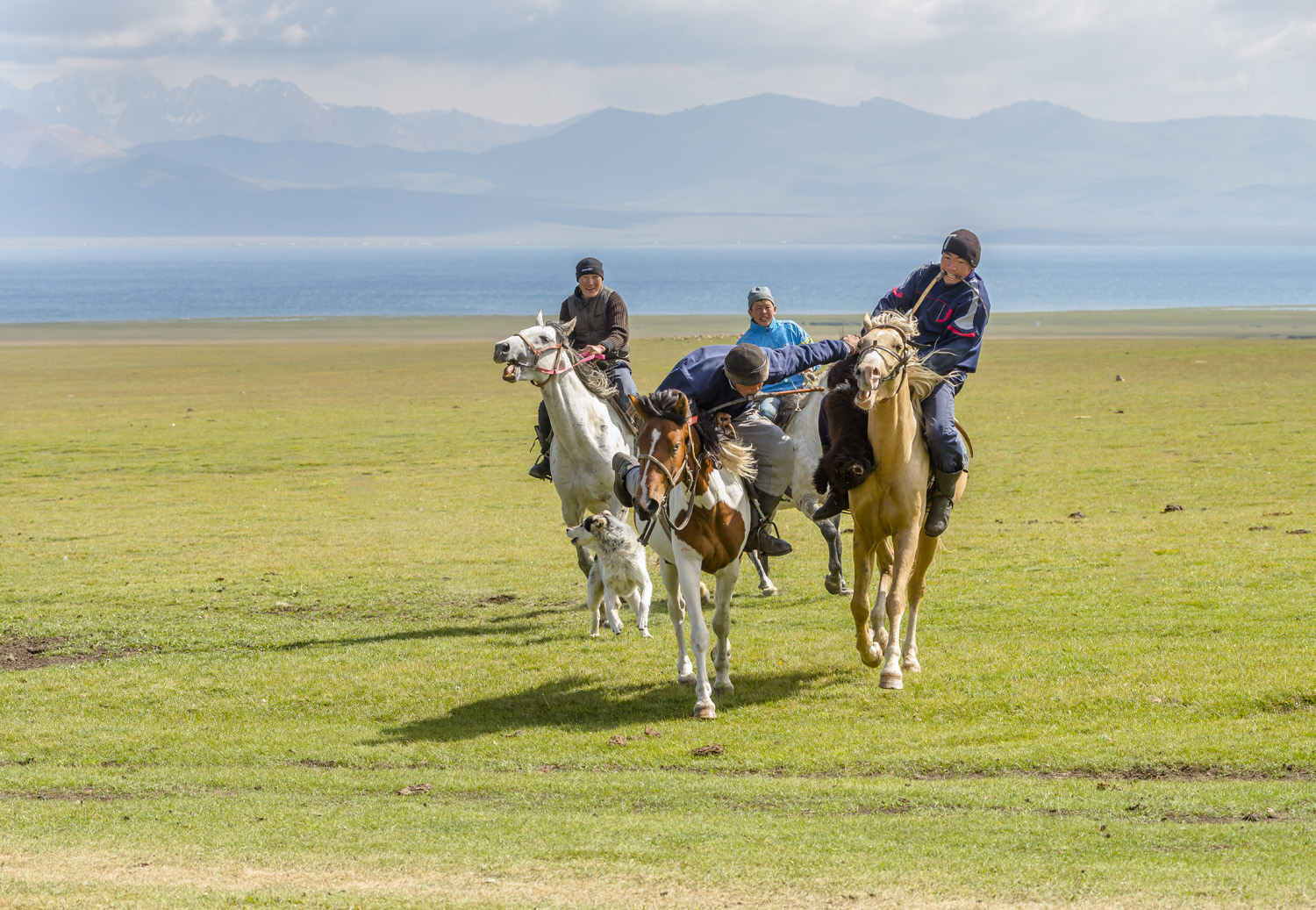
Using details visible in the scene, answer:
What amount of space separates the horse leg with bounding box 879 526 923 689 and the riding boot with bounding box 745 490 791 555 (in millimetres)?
854

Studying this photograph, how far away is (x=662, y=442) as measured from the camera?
867 centimetres

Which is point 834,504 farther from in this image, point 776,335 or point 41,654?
point 41,654

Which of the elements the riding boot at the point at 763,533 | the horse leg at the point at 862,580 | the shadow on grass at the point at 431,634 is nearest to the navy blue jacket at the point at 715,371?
the riding boot at the point at 763,533

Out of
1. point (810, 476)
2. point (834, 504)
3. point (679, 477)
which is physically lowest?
point (810, 476)

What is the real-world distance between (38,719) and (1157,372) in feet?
121

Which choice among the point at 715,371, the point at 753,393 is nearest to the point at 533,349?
the point at 715,371

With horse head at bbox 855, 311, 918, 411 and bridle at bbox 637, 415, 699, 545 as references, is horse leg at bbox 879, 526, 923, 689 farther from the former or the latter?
bridle at bbox 637, 415, 699, 545

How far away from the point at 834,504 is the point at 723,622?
136cm

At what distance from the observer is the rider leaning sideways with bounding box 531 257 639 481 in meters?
13.4

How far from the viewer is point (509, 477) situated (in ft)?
77.5

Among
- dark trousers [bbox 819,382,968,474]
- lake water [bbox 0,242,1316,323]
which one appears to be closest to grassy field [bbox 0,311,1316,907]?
dark trousers [bbox 819,382,968,474]

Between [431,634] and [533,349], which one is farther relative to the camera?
[431,634]

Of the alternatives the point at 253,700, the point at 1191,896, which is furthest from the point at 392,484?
the point at 1191,896

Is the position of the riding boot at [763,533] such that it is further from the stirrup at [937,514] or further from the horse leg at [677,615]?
the stirrup at [937,514]
